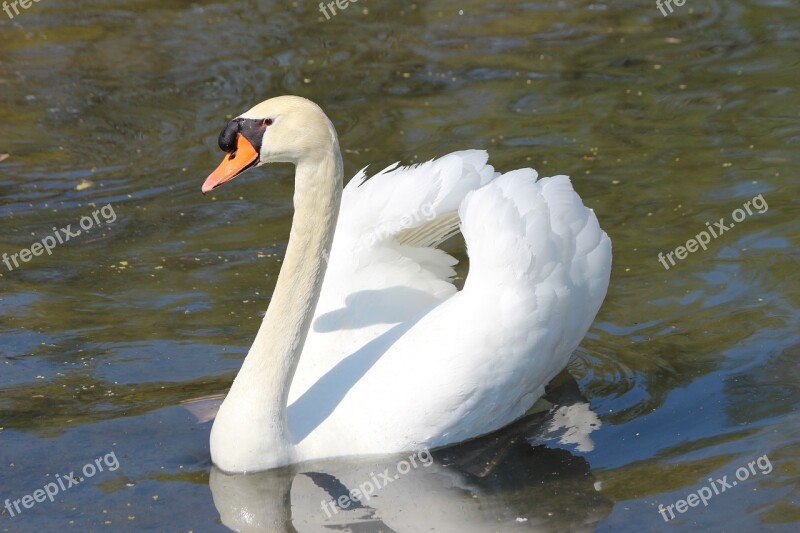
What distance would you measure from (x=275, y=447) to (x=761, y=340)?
2.85m

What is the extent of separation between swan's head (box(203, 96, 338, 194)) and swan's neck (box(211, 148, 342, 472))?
0.59 feet

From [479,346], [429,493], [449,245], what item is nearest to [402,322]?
[479,346]

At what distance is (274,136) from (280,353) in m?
1.03

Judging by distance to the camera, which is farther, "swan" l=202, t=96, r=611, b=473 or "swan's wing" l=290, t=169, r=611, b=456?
"swan's wing" l=290, t=169, r=611, b=456

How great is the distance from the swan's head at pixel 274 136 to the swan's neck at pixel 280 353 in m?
0.18

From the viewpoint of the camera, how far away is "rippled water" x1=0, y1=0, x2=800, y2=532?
5.85 meters

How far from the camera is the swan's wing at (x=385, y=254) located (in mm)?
6488

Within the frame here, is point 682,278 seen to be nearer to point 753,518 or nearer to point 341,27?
point 753,518

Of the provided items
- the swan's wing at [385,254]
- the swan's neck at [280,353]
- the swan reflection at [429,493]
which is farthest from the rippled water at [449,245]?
the swan's wing at [385,254]

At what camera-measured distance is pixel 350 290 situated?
21.8 feet

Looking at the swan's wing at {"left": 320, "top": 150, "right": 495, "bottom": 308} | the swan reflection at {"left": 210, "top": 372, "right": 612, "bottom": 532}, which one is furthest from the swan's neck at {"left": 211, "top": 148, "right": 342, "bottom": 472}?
the swan's wing at {"left": 320, "top": 150, "right": 495, "bottom": 308}

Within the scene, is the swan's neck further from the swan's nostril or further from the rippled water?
the swan's nostril

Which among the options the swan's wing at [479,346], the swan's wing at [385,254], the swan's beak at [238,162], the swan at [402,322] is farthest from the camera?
the swan's wing at [385,254]

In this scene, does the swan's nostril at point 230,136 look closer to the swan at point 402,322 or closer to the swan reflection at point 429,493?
the swan at point 402,322
